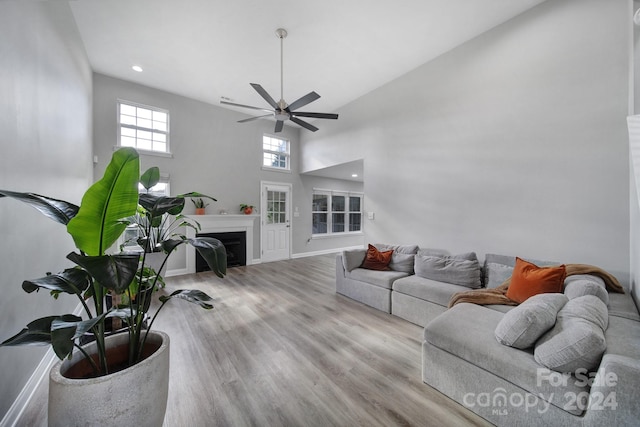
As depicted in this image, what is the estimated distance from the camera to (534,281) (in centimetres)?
212

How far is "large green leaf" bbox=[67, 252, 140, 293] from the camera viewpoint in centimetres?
84

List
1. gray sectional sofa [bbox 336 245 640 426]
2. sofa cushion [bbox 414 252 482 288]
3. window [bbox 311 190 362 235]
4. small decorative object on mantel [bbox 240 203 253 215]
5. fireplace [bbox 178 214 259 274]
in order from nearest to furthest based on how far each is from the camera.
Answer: gray sectional sofa [bbox 336 245 640 426]
sofa cushion [bbox 414 252 482 288]
fireplace [bbox 178 214 259 274]
small decorative object on mantel [bbox 240 203 253 215]
window [bbox 311 190 362 235]

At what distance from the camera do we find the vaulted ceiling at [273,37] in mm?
2844

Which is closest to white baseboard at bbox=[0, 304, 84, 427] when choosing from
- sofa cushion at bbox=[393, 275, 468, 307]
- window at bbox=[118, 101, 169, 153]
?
sofa cushion at bbox=[393, 275, 468, 307]

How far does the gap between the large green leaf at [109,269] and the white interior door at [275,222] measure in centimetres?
535

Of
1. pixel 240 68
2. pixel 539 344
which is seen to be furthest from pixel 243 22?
pixel 539 344

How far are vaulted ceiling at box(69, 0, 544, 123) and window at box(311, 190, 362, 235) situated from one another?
3.56 metres

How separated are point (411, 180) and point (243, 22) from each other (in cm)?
334

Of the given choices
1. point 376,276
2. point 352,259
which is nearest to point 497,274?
point 376,276

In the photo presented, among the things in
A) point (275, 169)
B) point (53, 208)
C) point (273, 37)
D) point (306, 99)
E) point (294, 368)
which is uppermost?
point (273, 37)

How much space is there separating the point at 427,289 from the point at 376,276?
0.71 m

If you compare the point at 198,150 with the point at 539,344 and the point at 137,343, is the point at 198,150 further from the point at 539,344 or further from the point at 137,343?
the point at 539,344

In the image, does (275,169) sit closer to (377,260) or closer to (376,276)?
(377,260)

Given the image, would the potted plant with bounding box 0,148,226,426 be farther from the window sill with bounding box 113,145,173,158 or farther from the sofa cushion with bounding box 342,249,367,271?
the window sill with bounding box 113,145,173,158
